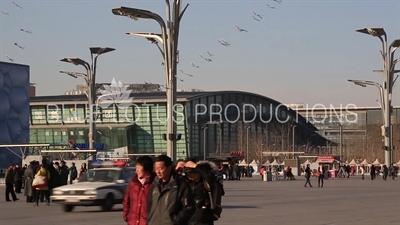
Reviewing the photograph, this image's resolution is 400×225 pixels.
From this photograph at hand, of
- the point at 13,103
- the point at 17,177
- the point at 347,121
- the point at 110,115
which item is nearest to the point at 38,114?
the point at 110,115

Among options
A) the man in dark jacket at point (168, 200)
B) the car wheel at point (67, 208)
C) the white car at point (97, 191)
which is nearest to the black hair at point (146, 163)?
the man in dark jacket at point (168, 200)

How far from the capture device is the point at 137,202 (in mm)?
10328

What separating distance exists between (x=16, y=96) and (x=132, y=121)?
102 ft

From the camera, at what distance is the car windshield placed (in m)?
26.8

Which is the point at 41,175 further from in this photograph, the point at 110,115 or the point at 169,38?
the point at 110,115

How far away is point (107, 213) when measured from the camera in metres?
25.4

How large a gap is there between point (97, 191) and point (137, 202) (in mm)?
15530

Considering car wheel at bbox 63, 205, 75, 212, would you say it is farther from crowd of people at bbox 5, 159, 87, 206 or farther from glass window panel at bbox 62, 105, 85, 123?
glass window panel at bbox 62, 105, 85, 123

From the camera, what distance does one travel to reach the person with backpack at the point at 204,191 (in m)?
11.1

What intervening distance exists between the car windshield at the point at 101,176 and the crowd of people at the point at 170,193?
15110mm

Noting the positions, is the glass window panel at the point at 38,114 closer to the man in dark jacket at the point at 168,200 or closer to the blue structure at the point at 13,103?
the blue structure at the point at 13,103

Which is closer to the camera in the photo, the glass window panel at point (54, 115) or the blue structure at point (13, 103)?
the blue structure at point (13, 103)

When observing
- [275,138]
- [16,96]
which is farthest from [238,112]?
[16,96]

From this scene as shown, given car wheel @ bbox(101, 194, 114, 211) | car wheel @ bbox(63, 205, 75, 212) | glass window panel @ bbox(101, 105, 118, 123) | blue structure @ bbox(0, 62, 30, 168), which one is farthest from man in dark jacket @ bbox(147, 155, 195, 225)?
glass window panel @ bbox(101, 105, 118, 123)
